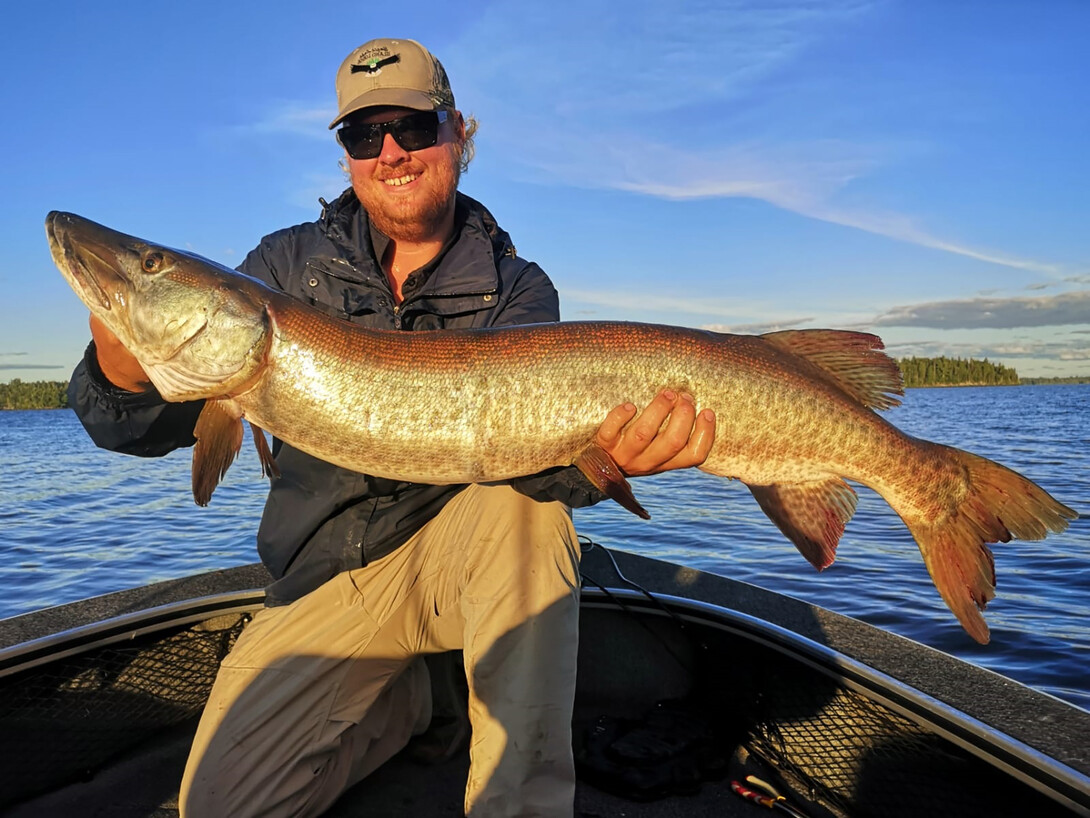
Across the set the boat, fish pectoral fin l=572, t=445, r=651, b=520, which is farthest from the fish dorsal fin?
the boat

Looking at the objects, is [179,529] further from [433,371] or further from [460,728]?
[433,371]

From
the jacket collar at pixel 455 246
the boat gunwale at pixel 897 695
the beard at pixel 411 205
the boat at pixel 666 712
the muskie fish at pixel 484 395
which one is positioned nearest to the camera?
the boat gunwale at pixel 897 695

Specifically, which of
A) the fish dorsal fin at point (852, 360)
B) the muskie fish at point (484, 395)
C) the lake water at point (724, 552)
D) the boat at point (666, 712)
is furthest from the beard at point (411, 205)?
the lake water at point (724, 552)

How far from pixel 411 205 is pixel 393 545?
1612mm

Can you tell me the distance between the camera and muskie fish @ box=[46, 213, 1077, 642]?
8.91 ft

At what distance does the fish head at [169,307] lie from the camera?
2.70 metres

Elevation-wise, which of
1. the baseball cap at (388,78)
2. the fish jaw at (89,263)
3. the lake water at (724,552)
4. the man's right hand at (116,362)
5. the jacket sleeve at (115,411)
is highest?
the baseball cap at (388,78)

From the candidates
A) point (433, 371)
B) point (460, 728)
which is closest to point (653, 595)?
point (460, 728)

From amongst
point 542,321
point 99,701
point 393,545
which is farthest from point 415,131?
point 99,701

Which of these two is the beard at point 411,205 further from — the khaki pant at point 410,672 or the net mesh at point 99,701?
the net mesh at point 99,701

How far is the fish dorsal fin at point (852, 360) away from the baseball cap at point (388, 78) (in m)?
2.12

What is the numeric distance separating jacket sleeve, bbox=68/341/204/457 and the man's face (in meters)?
1.33

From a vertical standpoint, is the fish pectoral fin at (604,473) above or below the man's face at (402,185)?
below

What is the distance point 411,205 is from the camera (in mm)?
3621
